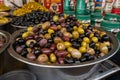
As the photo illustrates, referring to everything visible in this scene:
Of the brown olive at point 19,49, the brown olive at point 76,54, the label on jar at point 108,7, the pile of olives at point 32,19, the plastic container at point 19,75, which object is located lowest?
the plastic container at point 19,75

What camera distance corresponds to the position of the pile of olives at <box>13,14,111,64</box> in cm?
76

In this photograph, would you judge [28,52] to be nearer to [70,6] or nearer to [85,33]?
[85,33]

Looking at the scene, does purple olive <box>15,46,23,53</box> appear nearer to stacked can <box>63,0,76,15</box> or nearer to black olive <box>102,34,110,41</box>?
black olive <box>102,34,110,41</box>

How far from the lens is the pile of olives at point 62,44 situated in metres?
0.76

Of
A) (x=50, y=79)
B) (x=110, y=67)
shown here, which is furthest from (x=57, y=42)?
(x=110, y=67)

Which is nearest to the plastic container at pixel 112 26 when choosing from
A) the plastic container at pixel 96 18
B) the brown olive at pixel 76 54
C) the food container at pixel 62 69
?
the plastic container at pixel 96 18

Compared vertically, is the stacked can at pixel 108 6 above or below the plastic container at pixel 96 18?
above

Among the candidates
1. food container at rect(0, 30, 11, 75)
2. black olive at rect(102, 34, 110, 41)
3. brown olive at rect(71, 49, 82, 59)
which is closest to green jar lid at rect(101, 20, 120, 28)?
black olive at rect(102, 34, 110, 41)

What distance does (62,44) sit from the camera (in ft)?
2.64

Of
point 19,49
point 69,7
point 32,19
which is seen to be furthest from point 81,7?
point 19,49

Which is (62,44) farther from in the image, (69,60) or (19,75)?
(19,75)

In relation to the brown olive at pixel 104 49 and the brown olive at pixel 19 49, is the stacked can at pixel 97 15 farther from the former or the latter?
the brown olive at pixel 19 49

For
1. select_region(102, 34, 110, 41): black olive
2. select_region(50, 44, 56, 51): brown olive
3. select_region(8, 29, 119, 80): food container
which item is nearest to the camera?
select_region(8, 29, 119, 80): food container

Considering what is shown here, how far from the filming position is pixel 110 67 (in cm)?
92
